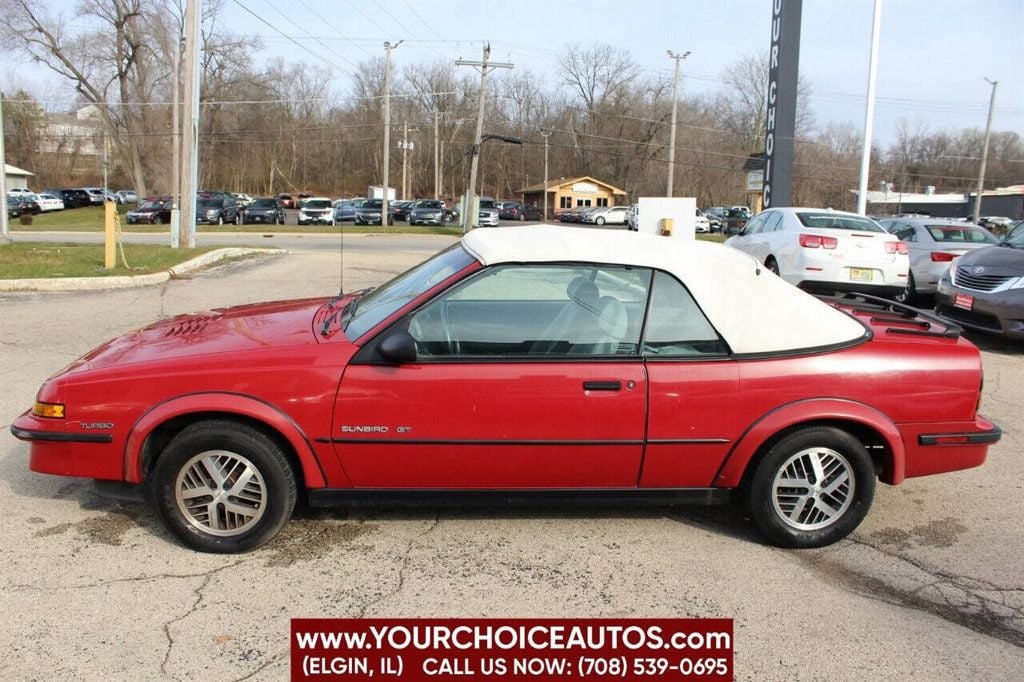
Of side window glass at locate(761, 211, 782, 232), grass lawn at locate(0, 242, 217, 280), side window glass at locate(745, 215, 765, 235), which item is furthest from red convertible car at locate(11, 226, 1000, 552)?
grass lawn at locate(0, 242, 217, 280)

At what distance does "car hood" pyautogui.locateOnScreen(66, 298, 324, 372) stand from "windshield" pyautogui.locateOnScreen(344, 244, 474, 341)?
25 cm

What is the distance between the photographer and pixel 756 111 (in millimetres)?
74312

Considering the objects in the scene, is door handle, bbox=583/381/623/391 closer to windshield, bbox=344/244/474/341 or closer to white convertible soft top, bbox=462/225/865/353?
white convertible soft top, bbox=462/225/865/353

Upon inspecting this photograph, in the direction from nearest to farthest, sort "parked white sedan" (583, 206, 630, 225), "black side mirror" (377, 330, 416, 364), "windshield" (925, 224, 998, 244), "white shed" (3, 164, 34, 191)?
1. "black side mirror" (377, 330, 416, 364)
2. "windshield" (925, 224, 998, 244)
3. "parked white sedan" (583, 206, 630, 225)
4. "white shed" (3, 164, 34, 191)

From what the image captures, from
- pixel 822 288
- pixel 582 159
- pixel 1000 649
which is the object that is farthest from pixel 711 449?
pixel 582 159

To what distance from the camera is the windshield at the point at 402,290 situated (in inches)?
143

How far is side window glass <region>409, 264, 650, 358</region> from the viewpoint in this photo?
3480 mm

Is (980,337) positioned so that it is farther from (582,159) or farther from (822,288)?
(582,159)

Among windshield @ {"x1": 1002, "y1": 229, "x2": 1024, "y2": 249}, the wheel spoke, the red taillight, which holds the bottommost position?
the wheel spoke


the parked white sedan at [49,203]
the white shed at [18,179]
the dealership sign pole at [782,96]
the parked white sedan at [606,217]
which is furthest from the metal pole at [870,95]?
the white shed at [18,179]

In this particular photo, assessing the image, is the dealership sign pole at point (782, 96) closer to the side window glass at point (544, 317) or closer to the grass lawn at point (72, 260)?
the grass lawn at point (72, 260)

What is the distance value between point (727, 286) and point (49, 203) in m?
62.9

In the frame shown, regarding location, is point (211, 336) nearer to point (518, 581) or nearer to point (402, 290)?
point (402, 290)

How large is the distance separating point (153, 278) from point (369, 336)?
11.6 m
